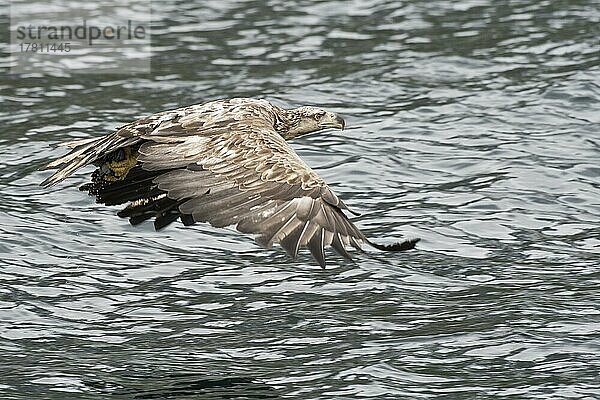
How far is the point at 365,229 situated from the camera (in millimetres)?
10992

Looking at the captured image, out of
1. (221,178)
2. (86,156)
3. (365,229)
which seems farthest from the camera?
(365,229)

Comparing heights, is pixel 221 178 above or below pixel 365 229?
above

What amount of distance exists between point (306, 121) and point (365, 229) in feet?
3.78

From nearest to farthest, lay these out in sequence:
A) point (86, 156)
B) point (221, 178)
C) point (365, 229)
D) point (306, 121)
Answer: point (221, 178), point (86, 156), point (306, 121), point (365, 229)

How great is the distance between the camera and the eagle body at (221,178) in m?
7.52

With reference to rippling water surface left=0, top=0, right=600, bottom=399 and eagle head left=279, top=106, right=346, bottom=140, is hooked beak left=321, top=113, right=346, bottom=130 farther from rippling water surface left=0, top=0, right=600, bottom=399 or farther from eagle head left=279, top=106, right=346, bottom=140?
rippling water surface left=0, top=0, right=600, bottom=399

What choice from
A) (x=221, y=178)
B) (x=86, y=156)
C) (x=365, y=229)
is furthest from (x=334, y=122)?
(x=221, y=178)

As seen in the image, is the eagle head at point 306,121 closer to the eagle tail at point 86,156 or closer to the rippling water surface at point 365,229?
the rippling water surface at point 365,229

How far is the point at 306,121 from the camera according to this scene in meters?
10.2

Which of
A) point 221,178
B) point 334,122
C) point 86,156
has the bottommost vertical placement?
point 334,122

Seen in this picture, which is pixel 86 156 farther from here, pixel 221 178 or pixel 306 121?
pixel 306 121

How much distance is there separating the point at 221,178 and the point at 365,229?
10.3 feet

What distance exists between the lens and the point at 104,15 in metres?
17.8

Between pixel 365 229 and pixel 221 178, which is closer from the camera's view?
pixel 221 178
